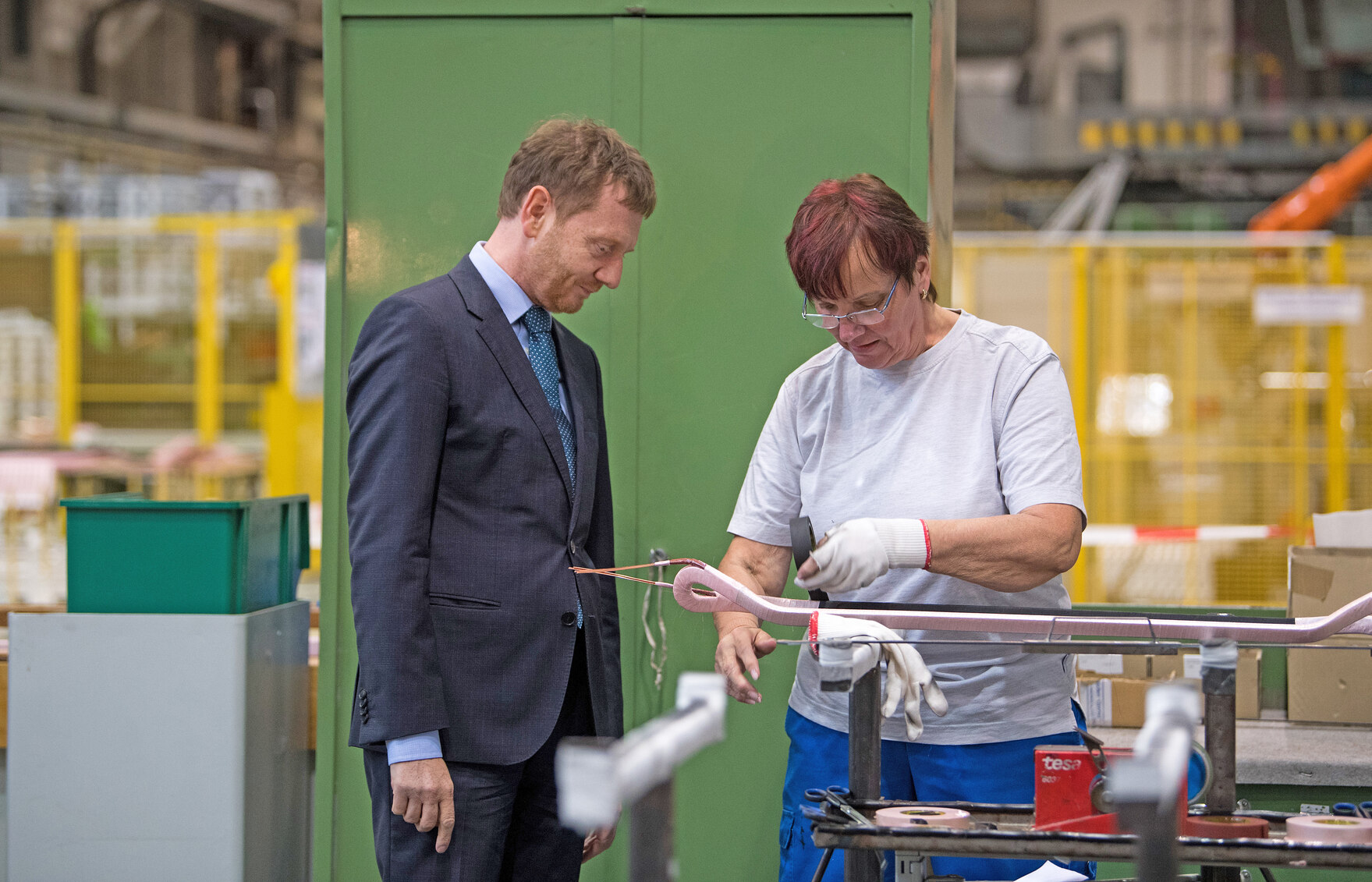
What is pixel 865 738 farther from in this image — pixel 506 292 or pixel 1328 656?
pixel 1328 656

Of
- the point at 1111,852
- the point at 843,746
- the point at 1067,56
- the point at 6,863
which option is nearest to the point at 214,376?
the point at 6,863

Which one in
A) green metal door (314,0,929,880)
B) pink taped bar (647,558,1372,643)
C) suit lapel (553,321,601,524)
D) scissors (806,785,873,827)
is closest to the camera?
scissors (806,785,873,827)

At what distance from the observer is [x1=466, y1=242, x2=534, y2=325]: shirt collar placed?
6.11ft

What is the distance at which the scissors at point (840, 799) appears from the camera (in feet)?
A: 4.81

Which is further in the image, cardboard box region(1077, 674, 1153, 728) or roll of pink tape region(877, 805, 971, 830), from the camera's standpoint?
cardboard box region(1077, 674, 1153, 728)

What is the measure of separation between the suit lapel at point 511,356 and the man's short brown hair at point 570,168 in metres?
0.14

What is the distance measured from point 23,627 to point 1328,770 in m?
2.60

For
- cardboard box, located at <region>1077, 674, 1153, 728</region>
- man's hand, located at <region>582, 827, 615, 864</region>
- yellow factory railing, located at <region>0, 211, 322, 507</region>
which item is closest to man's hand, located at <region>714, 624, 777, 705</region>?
man's hand, located at <region>582, 827, 615, 864</region>

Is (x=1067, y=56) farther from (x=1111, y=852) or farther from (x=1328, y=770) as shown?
(x=1111, y=852)

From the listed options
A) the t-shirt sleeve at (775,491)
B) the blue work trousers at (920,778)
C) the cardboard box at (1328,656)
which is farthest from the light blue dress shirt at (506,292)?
the cardboard box at (1328,656)

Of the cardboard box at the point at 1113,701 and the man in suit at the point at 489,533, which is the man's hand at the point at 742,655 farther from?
the cardboard box at the point at 1113,701

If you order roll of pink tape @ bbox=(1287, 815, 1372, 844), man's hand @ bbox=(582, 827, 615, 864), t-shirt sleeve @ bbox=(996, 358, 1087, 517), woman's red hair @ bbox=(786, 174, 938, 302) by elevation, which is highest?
woman's red hair @ bbox=(786, 174, 938, 302)

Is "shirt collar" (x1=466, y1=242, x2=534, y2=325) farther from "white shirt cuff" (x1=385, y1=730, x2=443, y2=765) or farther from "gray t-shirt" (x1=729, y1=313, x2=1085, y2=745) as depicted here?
"white shirt cuff" (x1=385, y1=730, x2=443, y2=765)

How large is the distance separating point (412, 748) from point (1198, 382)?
597 cm
